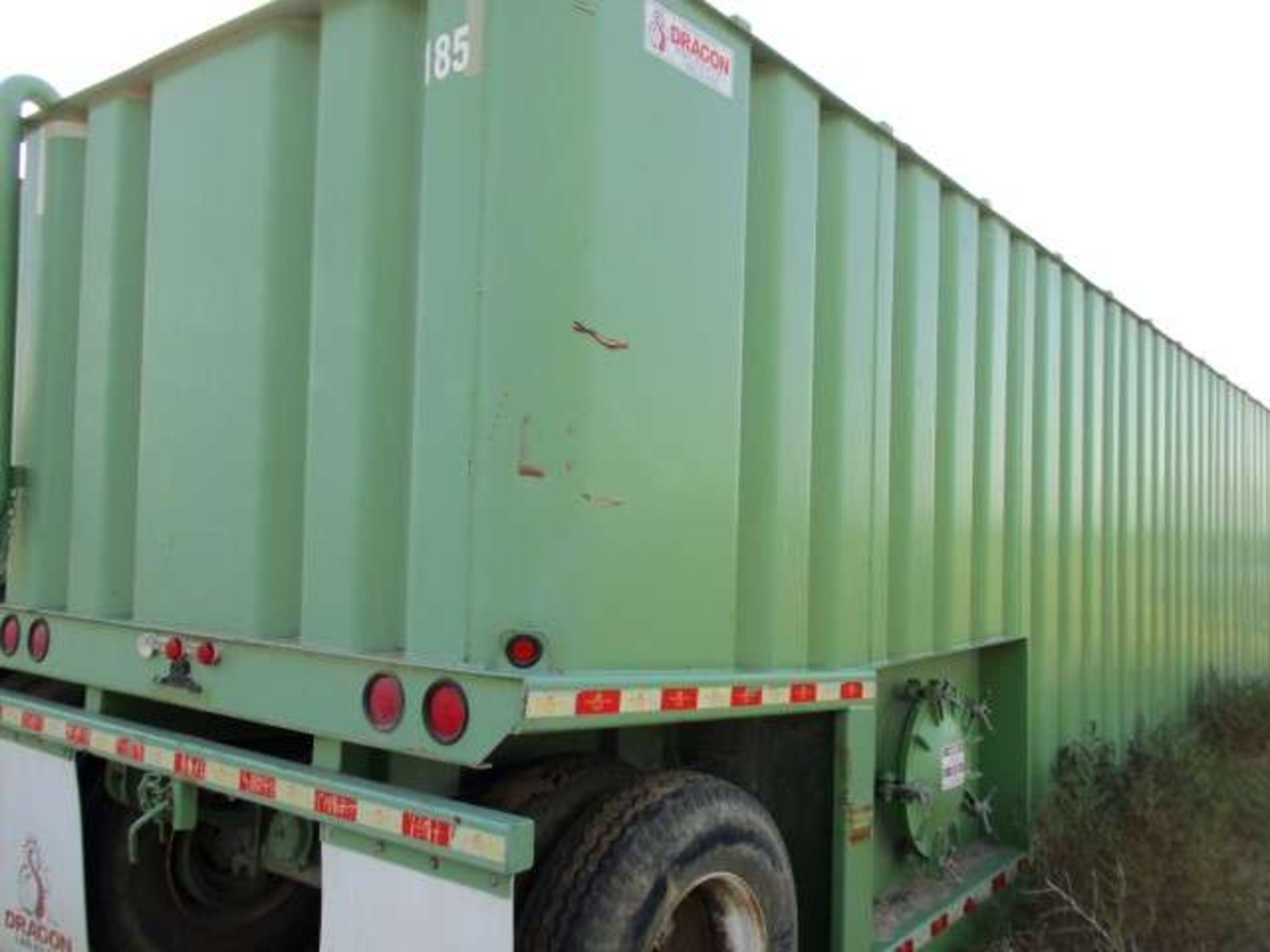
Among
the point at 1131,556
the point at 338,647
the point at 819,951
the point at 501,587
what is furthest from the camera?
the point at 1131,556

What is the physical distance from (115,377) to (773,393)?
6.78 feet

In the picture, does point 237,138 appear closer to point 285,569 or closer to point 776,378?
point 285,569

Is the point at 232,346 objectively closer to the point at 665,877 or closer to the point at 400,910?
the point at 400,910

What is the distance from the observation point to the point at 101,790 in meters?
3.48

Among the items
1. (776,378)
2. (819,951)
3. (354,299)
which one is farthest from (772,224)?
(819,951)

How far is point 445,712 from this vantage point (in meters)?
2.33

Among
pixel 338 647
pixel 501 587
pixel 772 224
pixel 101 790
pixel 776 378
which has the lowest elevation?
pixel 101 790

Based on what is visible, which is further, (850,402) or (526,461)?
(850,402)

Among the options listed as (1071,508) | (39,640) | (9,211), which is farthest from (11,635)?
(1071,508)

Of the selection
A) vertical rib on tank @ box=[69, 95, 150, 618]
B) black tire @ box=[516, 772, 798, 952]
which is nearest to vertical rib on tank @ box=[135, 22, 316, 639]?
vertical rib on tank @ box=[69, 95, 150, 618]

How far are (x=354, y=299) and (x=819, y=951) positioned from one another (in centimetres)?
242

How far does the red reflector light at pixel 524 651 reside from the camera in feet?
8.23

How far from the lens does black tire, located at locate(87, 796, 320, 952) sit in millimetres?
3402

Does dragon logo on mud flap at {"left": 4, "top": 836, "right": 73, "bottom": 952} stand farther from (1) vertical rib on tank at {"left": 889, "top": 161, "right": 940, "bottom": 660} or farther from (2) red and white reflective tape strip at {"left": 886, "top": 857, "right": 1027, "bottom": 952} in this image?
(1) vertical rib on tank at {"left": 889, "top": 161, "right": 940, "bottom": 660}
